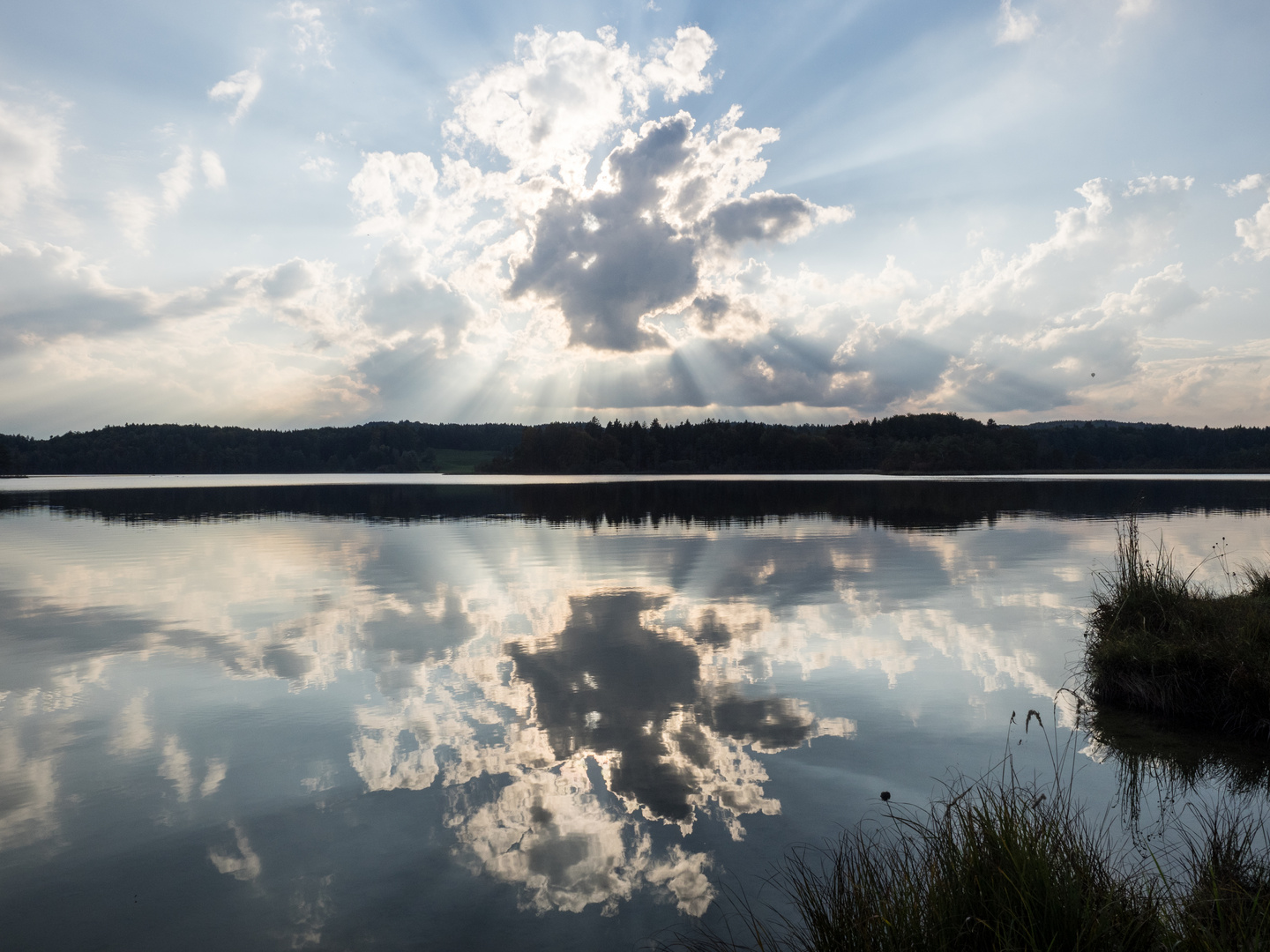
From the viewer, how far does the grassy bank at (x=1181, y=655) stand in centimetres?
889

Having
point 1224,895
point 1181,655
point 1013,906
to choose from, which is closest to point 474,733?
point 1013,906

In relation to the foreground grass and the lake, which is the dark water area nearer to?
the lake

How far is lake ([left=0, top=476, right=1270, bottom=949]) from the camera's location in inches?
221

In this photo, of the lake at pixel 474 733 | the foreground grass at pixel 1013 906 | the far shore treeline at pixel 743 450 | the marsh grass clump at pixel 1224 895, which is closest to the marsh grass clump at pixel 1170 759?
the lake at pixel 474 733

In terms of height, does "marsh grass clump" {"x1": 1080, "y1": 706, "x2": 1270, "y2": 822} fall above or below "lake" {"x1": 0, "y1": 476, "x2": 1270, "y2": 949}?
below

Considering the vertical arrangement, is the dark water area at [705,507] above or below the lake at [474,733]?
above

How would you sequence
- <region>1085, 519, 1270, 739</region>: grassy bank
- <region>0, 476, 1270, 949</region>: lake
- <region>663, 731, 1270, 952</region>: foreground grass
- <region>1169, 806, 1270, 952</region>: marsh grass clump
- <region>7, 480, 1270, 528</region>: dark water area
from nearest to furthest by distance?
<region>1169, 806, 1270, 952</region>: marsh grass clump < <region>663, 731, 1270, 952</region>: foreground grass < <region>0, 476, 1270, 949</region>: lake < <region>1085, 519, 1270, 739</region>: grassy bank < <region>7, 480, 1270, 528</region>: dark water area

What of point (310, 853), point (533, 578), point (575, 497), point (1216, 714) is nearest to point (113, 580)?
point (533, 578)

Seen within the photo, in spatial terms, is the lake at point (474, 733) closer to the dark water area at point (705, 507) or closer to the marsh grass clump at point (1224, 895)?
the marsh grass clump at point (1224, 895)

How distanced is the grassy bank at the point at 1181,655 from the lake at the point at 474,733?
29.5 inches

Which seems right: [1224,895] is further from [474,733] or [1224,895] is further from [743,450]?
[743,450]

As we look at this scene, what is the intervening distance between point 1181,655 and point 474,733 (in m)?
8.74

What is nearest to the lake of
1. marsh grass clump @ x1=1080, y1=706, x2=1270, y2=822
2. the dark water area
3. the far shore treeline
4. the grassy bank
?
marsh grass clump @ x1=1080, y1=706, x2=1270, y2=822

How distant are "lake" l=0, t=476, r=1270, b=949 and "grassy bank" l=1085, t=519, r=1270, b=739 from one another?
2.46 feet
